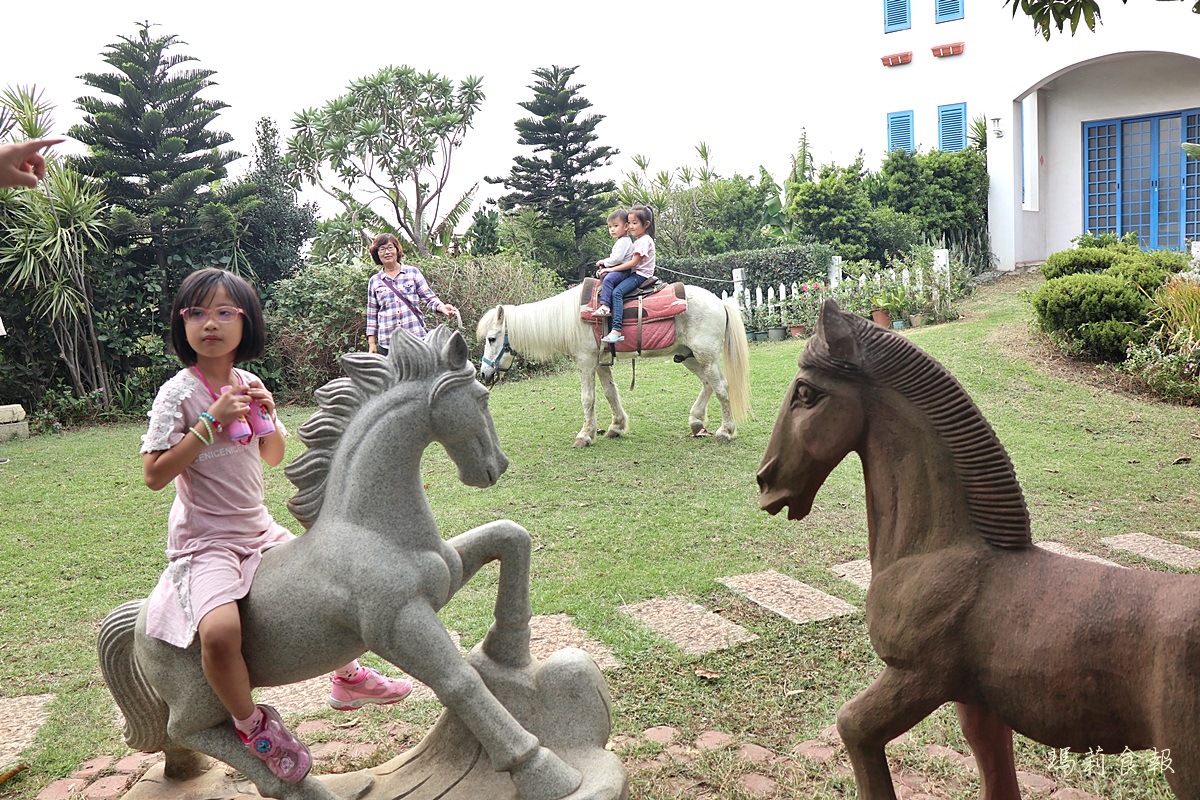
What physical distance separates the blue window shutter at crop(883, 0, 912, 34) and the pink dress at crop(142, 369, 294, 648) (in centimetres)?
1802

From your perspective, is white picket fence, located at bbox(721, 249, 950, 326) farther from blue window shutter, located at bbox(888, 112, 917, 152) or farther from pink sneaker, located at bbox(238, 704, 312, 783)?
pink sneaker, located at bbox(238, 704, 312, 783)

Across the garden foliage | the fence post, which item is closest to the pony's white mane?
the garden foliage

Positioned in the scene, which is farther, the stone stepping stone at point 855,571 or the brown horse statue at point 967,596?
the stone stepping stone at point 855,571

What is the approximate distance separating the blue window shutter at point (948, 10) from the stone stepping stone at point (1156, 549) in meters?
14.6

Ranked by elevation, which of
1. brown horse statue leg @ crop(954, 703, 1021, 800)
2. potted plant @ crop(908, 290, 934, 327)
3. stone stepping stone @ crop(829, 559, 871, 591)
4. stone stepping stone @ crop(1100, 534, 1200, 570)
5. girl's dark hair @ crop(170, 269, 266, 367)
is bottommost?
stone stepping stone @ crop(1100, 534, 1200, 570)

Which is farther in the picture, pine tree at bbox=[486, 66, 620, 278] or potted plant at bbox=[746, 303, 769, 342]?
pine tree at bbox=[486, 66, 620, 278]

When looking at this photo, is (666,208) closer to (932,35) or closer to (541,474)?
(932,35)

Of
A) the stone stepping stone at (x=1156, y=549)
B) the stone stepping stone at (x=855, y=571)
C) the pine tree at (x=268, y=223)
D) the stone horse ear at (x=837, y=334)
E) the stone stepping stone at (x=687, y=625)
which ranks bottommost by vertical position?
the stone stepping stone at (x=1156, y=549)

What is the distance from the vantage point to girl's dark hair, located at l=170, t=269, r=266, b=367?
2244mm

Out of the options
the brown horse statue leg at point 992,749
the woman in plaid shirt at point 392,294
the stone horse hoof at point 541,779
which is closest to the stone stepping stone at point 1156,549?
the brown horse statue leg at point 992,749

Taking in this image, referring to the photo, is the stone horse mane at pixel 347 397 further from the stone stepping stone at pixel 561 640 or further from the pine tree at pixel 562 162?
the pine tree at pixel 562 162

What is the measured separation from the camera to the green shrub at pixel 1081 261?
1007cm

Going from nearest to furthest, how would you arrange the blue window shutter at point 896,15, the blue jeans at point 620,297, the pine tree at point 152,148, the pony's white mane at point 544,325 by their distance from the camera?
the blue jeans at point 620,297, the pony's white mane at point 544,325, the pine tree at point 152,148, the blue window shutter at point 896,15

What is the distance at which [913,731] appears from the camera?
2.95 m
